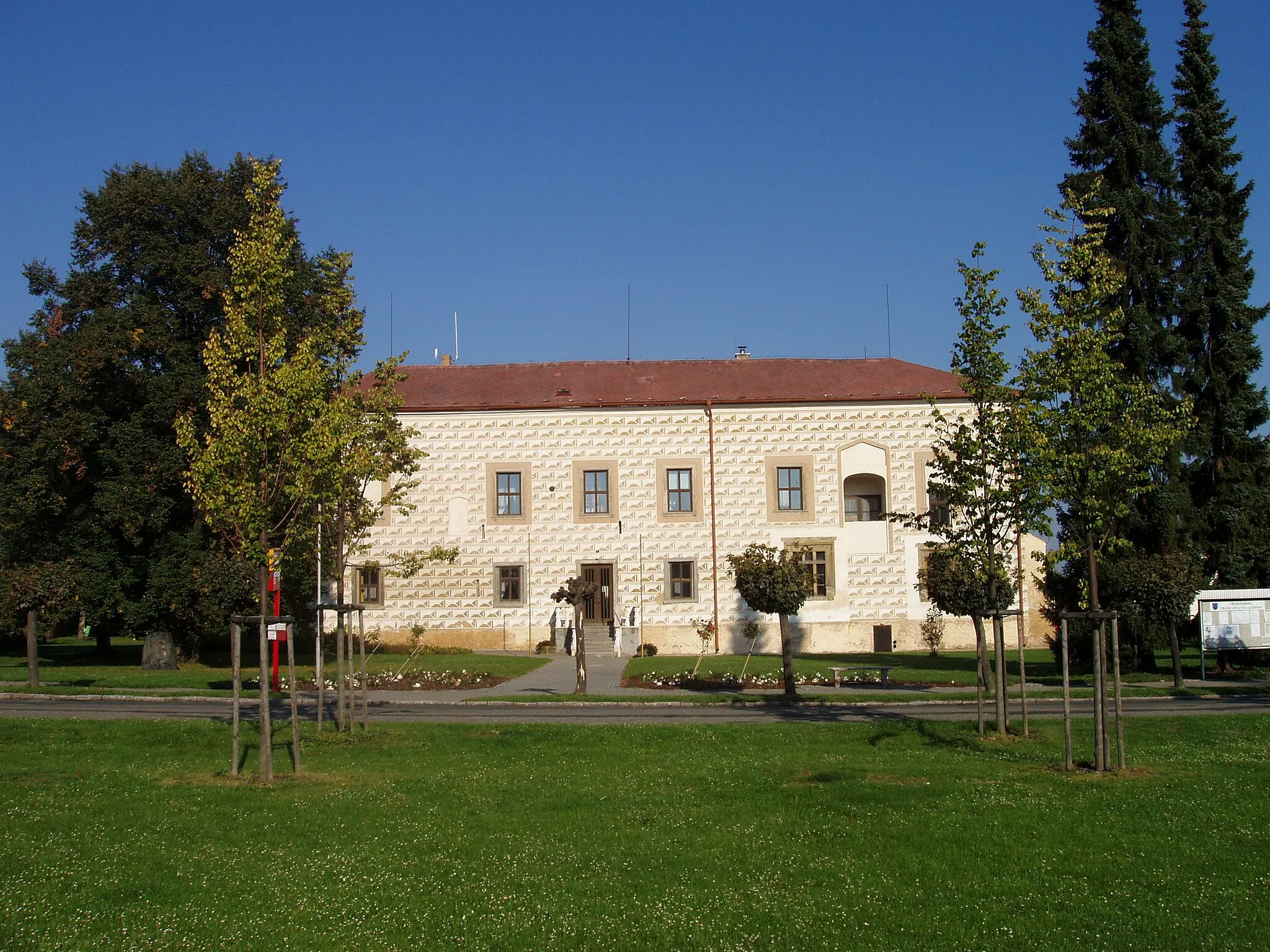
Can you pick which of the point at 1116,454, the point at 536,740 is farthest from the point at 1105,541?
the point at 536,740

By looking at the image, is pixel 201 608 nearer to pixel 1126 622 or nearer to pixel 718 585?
pixel 718 585

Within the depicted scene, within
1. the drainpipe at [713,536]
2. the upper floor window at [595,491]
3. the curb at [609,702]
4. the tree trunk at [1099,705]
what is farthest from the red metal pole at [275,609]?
the drainpipe at [713,536]

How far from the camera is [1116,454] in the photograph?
1568 cm

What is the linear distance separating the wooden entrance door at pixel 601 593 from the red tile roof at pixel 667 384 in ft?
21.5

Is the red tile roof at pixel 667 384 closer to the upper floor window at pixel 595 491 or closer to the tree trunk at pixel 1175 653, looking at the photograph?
the upper floor window at pixel 595 491

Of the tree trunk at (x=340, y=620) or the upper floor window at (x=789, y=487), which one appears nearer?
the tree trunk at (x=340, y=620)

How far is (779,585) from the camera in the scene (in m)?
28.4

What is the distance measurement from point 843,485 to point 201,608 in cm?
2436

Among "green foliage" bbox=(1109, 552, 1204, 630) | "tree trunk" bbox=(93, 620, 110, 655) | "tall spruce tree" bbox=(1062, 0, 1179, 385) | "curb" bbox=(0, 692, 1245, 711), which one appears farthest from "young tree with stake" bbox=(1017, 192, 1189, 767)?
"tree trunk" bbox=(93, 620, 110, 655)

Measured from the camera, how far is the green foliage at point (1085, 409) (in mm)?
16031

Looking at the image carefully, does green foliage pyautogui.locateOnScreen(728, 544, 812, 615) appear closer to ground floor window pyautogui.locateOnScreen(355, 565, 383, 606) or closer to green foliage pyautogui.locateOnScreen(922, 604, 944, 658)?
green foliage pyautogui.locateOnScreen(922, 604, 944, 658)

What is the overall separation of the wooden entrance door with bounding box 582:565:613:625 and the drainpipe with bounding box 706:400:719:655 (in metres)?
4.03

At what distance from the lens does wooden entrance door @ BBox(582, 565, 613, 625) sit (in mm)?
44594

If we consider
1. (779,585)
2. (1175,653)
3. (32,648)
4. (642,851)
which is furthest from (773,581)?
(32,648)
